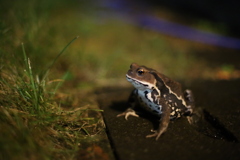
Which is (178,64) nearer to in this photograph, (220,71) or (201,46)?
(220,71)

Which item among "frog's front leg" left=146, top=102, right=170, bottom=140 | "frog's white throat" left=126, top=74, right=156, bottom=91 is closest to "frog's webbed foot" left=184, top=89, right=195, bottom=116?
"frog's front leg" left=146, top=102, right=170, bottom=140

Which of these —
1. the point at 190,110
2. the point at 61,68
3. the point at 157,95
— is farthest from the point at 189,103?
the point at 61,68

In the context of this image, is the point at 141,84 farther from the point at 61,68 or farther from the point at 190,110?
the point at 61,68

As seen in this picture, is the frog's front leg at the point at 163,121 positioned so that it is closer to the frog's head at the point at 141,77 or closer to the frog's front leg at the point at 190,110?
the frog's head at the point at 141,77

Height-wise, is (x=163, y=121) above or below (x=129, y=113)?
above

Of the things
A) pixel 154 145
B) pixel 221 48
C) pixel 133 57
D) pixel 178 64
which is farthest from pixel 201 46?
pixel 154 145
